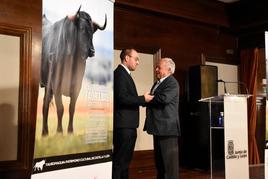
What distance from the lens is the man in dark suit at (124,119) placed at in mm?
2781

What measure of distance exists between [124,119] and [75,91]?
1220 millimetres

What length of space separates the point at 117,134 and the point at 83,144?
1138mm

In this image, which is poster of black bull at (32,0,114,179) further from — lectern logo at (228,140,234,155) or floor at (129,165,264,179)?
floor at (129,165,264,179)

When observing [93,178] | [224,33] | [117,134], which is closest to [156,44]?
[224,33]

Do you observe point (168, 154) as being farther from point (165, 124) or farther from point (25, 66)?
point (25, 66)

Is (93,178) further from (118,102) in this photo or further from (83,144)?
(118,102)

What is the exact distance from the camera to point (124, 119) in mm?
2791

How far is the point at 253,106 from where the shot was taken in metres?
5.71

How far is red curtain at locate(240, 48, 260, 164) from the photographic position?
18.4 feet

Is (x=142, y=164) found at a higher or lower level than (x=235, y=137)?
lower

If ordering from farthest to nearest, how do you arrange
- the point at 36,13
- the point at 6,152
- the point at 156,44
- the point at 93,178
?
the point at 156,44
the point at 36,13
the point at 6,152
the point at 93,178

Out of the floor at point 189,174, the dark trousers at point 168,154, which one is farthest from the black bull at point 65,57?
the floor at point 189,174

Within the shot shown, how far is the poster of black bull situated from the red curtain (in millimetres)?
4363

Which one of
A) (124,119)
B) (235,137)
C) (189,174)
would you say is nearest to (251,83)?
(189,174)
